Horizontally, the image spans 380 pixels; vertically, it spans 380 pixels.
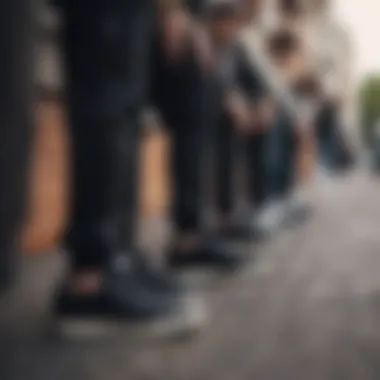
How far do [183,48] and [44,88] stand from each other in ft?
2.26

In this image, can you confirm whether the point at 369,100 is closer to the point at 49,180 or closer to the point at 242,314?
the point at 49,180

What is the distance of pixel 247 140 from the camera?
299 cm

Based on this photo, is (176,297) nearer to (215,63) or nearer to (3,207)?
(3,207)

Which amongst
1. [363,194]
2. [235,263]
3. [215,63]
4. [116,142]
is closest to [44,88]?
[215,63]

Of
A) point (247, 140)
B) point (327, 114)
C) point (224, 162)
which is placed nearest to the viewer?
point (224, 162)

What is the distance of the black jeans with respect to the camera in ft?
5.23

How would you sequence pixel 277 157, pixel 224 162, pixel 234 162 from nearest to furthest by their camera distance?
pixel 224 162 → pixel 234 162 → pixel 277 157

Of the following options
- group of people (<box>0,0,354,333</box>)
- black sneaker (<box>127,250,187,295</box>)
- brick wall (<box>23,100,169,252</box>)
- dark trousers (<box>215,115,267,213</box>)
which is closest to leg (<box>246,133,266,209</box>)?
dark trousers (<box>215,115,267,213</box>)

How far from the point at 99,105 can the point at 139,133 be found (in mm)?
135

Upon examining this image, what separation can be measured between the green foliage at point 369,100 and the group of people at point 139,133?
10.7 metres

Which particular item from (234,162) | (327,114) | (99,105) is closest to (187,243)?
(99,105)

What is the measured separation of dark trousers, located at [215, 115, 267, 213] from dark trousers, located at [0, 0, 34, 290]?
133 cm

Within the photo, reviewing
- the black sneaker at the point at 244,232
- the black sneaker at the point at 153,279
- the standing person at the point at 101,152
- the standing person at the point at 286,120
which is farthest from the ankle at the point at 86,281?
the standing person at the point at 286,120

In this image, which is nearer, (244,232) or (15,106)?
(15,106)
